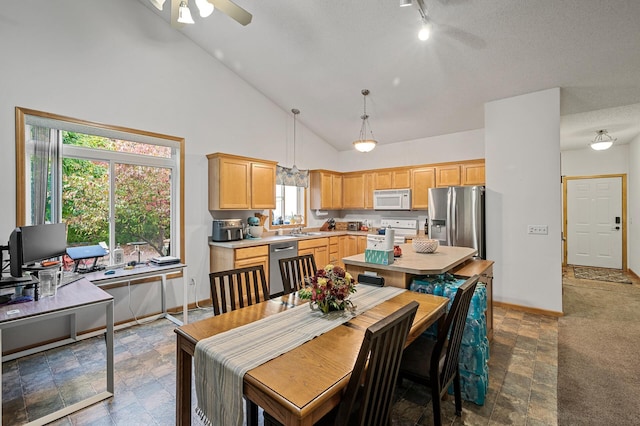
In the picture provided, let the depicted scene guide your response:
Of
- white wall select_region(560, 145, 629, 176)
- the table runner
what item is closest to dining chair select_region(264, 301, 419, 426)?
the table runner

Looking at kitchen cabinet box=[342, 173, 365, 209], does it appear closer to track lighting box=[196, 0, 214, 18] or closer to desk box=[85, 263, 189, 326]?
desk box=[85, 263, 189, 326]

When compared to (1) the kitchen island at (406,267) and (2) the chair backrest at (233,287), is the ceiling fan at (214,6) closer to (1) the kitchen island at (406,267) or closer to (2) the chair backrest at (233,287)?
(2) the chair backrest at (233,287)

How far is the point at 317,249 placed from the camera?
5.22 m

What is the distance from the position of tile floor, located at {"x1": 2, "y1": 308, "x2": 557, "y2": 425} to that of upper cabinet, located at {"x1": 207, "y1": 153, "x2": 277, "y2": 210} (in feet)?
6.07

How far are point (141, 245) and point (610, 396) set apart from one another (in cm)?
469

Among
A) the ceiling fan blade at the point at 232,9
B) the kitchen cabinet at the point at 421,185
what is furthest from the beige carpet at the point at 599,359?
the ceiling fan blade at the point at 232,9

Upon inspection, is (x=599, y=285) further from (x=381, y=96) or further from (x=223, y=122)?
(x=223, y=122)

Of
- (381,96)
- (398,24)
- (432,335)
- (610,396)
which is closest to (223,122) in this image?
(381,96)

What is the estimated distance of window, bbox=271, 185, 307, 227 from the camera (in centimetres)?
553

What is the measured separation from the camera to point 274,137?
5180 mm

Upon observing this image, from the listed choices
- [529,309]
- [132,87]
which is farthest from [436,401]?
[132,87]

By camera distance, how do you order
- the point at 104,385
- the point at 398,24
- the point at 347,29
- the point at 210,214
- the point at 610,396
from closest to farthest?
the point at 610,396
the point at 104,385
the point at 398,24
the point at 347,29
the point at 210,214

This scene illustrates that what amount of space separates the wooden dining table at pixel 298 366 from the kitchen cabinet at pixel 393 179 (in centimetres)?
374

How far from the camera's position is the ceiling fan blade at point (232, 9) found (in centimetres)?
233
